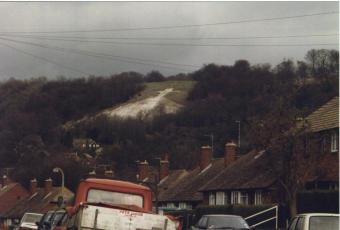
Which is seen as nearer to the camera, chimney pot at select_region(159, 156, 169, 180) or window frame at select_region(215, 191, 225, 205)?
window frame at select_region(215, 191, 225, 205)

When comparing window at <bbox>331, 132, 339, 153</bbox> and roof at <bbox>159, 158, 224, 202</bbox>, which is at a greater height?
window at <bbox>331, 132, 339, 153</bbox>

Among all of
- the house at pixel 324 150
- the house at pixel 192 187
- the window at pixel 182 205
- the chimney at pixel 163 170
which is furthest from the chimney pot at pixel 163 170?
the house at pixel 324 150

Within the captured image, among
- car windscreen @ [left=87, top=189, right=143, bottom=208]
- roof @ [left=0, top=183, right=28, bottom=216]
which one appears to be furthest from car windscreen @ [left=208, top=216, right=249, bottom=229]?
roof @ [left=0, top=183, right=28, bottom=216]

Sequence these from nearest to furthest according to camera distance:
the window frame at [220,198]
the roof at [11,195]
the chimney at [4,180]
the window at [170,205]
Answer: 1. the window frame at [220,198]
2. the window at [170,205]
3. the roof at [11,195]
4. the chimney at [4,180]

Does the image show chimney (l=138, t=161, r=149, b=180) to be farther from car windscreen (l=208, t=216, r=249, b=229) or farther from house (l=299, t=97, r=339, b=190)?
car windscreen (l=208, t=216, r=249, b=229)

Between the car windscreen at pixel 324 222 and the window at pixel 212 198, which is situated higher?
the window at pixel 212 198

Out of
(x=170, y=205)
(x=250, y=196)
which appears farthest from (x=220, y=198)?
(x=170, y=205)

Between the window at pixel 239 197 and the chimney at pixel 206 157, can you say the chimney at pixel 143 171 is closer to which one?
the chimney at pixel 206 157
